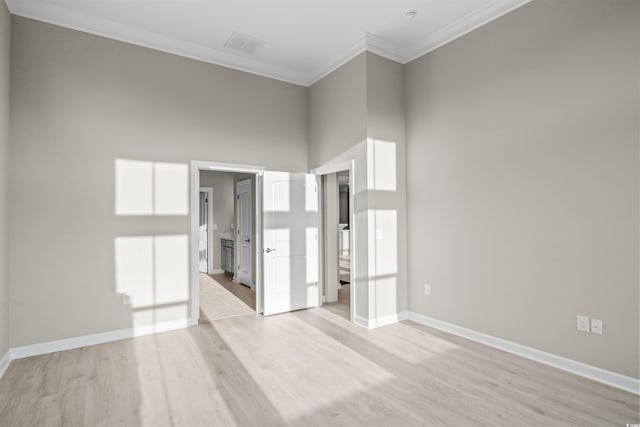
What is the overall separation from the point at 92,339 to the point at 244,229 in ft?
11.0

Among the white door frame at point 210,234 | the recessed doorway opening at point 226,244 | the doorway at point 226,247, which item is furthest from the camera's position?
the white door frame at point 210,234

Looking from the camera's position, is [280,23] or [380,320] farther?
[380,320]

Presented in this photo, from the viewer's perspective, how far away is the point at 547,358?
310 cm

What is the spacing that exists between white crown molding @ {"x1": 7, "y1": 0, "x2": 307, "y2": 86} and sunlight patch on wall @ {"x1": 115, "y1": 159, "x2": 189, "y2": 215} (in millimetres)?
1419

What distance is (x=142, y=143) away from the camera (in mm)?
4035

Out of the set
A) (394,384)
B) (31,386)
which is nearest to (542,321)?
(394,384)

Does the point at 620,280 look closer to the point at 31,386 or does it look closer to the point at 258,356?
the point at 258,356

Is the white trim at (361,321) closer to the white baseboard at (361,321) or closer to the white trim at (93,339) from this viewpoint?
the white baseboard at (361,321)

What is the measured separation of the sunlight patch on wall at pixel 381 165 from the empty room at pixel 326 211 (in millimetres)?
31

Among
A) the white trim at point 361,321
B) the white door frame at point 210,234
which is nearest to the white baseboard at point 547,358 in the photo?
the white trim at point 361,321

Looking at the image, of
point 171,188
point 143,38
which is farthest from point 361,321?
point 143,38

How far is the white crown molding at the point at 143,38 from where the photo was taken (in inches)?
136

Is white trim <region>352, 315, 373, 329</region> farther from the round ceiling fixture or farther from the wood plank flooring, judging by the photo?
the round ceiling fixture

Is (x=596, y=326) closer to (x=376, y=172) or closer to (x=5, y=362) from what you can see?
(x=376, y=172)
